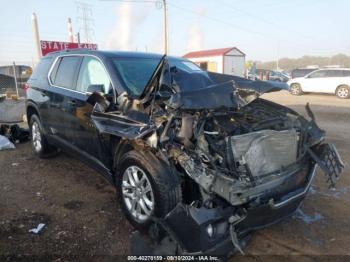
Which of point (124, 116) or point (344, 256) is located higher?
point (124, 116)

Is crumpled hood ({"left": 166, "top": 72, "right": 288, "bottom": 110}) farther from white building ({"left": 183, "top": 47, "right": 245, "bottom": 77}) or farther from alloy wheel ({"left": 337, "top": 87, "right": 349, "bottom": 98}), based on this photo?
white building ({"left": 183, "top": 47, "right": 245, "bottom": 77})

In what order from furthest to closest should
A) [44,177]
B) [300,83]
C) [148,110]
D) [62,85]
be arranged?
1. [300,83]
2. [44,177]
3. [62,85]
4. [148,110]

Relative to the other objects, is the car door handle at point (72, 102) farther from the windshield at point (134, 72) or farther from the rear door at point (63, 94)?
the windshield at point (134, 72)

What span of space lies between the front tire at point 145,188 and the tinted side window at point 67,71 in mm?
1801

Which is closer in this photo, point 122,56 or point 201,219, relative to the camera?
point 201,219

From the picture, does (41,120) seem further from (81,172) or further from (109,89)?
(109,89)

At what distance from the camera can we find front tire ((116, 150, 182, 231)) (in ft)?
9.73

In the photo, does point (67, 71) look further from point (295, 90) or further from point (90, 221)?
point (295, 90)

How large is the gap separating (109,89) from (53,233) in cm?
172

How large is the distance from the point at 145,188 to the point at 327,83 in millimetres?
17650

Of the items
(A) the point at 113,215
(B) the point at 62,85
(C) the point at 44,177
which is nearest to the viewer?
(A) the point at 113,215

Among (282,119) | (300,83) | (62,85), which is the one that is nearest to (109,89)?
(62,85)

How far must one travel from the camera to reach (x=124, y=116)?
3.36m

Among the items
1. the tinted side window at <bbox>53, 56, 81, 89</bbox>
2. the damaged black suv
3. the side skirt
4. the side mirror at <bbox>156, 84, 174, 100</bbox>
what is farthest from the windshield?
the side skirt
